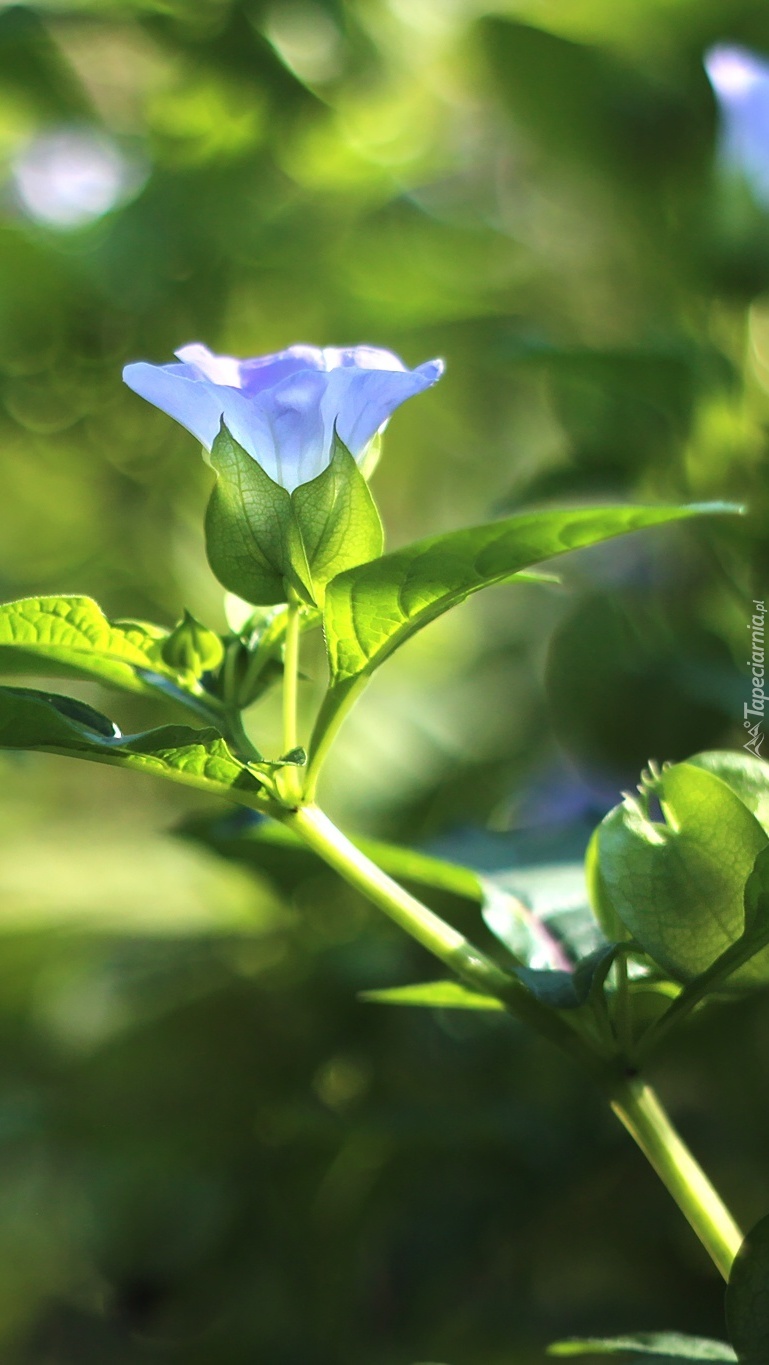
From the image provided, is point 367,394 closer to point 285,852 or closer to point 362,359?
point 362,359

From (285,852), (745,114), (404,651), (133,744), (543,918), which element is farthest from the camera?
(404,651)

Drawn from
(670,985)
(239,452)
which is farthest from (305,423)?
(670,985)

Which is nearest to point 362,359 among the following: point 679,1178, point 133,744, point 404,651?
point 133,744

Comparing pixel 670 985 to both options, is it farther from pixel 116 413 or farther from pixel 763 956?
pixel 116 413

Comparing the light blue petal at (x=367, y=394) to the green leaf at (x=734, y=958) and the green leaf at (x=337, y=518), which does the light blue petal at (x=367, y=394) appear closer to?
the green leaf at (x=337, y=518)

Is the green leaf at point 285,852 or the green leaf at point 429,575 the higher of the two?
the green leaf at point 429,575

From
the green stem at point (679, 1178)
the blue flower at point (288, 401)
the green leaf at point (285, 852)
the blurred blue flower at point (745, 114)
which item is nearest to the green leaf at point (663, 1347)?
the green stem at point (679, 1178)
